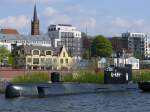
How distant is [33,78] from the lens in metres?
110

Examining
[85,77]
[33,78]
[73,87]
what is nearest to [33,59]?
[85,77]

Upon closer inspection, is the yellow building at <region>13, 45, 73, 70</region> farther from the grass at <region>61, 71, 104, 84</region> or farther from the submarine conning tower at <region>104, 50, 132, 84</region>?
the submarine conning tower at <region>104, 50, 132, 84</region>

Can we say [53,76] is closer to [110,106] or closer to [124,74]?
[124,74]

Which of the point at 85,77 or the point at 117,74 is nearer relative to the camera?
the point at 117,74

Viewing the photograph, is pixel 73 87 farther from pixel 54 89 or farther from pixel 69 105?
pixel 69 105

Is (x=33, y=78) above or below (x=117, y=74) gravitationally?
below

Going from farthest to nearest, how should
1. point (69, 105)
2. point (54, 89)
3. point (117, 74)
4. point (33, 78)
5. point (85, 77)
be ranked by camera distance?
1. point (85, 77)
2. point (33, 78)
3. point (117, 74)
4. point (54, 89)
5. point (69, 105)

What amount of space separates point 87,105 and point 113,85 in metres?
24.8

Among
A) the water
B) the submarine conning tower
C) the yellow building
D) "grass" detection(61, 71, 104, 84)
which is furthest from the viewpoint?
the yellow building

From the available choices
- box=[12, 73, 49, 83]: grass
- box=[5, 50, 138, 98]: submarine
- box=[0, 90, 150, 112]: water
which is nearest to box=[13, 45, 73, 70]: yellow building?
box=[12, 73, 49, 83]: grass

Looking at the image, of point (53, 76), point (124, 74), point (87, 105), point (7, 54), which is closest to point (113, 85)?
point (124, 74)

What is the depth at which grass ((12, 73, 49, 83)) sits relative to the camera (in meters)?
107

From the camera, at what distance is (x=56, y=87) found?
258ft

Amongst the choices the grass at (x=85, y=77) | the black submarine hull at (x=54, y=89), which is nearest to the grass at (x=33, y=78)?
the grass at (x=85, y=77)
